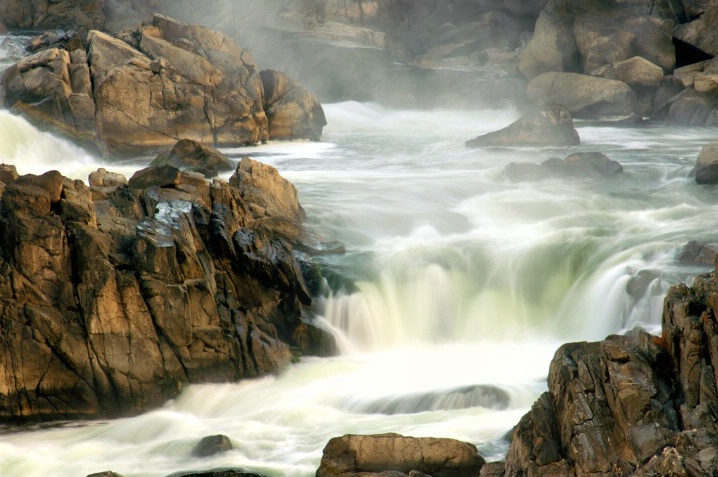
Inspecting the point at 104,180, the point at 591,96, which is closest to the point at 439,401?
the point at 104,180

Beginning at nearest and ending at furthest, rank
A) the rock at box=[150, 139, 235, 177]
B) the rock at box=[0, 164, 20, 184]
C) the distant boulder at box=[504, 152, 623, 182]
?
the rock at box=[0, 164, 20, 184] → the rock at box=[150, 139, 235, 177] → the distant boulder at box=[504, 152, 623, 182]

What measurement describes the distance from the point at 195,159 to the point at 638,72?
18093 mm

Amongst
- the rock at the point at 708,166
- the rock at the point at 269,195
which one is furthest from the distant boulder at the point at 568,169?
the rock at the point at 269,195

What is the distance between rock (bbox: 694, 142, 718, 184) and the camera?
19.8 meters

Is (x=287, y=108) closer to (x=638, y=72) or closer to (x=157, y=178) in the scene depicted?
(x=638, y=72)

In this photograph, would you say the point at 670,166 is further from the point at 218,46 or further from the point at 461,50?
the point at 461,50

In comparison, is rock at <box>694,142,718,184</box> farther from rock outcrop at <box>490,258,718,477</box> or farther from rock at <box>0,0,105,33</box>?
rock at <box>0,0,105,33</box>

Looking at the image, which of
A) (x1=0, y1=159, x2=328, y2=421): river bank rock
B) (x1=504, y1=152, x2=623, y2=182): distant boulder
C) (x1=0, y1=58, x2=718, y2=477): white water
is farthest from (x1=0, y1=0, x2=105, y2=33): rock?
(x1=0, y1=159, x2=328, y2=421): river bank rock

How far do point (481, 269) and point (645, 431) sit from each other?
837 centimetres

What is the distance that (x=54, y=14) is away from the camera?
3659 centimetres

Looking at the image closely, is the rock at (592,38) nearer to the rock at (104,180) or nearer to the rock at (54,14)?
the rock at (54,14)

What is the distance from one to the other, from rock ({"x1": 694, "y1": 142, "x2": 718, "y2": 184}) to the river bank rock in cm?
1139

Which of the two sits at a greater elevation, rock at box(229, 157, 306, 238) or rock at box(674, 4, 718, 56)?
rock at box(674, 4, 718, 56)

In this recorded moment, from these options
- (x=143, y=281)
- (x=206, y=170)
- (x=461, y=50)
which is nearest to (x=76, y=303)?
(x=143, y=281)
